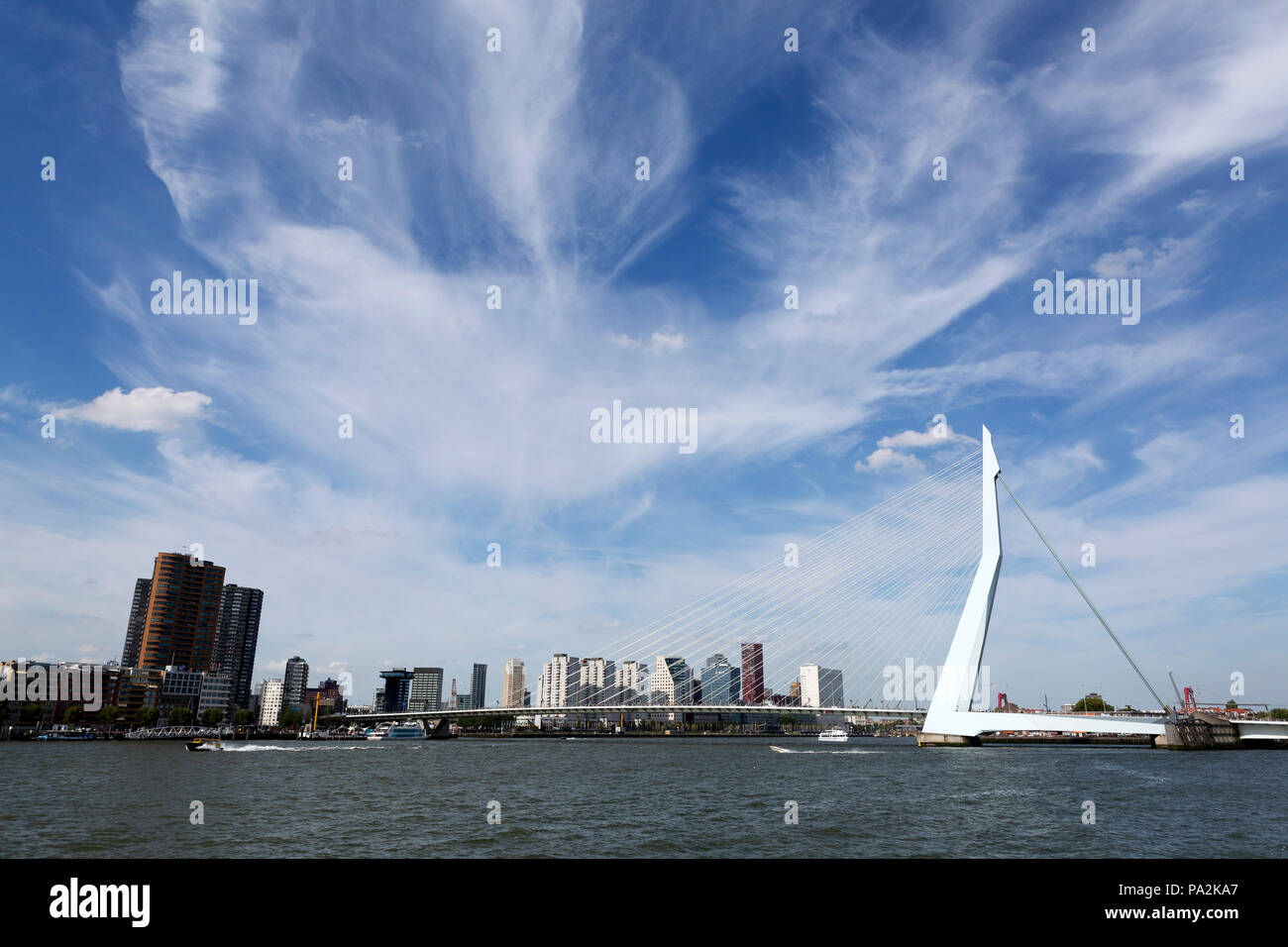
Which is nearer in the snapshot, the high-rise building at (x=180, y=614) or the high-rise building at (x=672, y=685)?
the high-rise building at (x=180, y=614)

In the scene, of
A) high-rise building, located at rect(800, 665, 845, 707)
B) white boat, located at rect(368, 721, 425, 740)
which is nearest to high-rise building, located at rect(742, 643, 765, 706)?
high-rise building, located at rect(800, 665, 845, 707)

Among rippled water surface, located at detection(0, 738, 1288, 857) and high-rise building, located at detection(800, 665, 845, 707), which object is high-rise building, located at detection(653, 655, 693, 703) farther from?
rippled water surface, located at detection(0, 738, 1288, 857)

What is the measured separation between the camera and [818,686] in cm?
15600

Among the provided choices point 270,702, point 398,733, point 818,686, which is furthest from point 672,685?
point 270,702

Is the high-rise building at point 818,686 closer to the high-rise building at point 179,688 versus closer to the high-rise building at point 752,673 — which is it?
the high-rise building at point 752,673

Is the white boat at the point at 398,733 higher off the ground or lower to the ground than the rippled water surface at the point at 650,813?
lower

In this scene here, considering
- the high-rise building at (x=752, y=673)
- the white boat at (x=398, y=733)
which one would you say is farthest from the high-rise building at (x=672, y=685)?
the white boat at (x=398, y=733)

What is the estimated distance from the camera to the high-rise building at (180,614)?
466 ft

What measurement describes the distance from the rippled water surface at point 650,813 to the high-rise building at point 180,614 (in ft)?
392

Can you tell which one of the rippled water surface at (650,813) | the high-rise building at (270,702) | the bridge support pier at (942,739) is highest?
the rippled water surface at (650,813)

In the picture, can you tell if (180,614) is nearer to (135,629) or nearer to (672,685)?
(135,629)

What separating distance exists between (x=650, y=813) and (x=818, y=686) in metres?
143

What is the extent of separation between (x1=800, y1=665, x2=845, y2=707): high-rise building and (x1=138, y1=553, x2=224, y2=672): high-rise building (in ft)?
414
